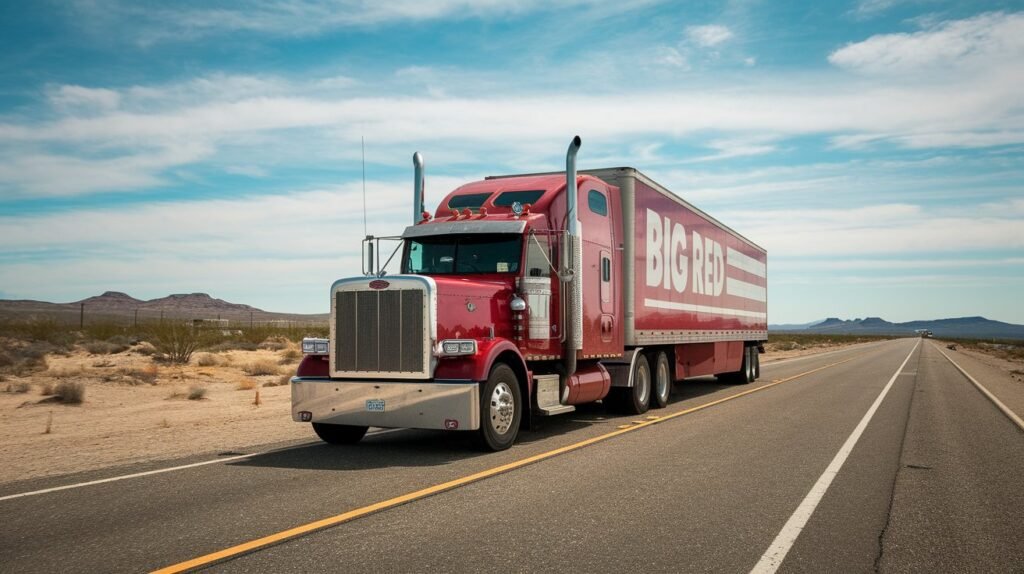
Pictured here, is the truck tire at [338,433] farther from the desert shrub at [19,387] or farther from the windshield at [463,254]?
the desert shrub at [19,387]

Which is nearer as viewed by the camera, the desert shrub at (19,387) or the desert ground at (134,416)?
the desert ground at (134,416)

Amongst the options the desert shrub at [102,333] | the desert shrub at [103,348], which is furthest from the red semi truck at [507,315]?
the desert shrub at [102,333]

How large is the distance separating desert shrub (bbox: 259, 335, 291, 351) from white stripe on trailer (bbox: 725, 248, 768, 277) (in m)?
25.6

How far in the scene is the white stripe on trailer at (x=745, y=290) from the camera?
21561mm

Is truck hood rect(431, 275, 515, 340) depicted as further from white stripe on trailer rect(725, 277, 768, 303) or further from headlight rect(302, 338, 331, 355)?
white stripe on trailer rect(725, 277, 768, 303)

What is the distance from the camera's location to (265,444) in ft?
36.9

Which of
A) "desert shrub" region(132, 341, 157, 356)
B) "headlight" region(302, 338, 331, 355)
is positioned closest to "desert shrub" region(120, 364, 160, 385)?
"desert shrub" region(132, 341, 157, 356)

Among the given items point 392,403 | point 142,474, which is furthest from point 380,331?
point 142,474

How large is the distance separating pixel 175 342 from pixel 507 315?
2192cm

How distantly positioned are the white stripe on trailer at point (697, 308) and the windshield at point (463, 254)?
4339mm

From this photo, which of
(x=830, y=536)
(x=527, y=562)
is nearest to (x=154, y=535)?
(x=527, y=562)

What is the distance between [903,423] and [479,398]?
785 cm

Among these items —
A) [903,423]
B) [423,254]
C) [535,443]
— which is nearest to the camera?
[535,443]

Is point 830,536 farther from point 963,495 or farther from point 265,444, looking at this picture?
point 265,444
